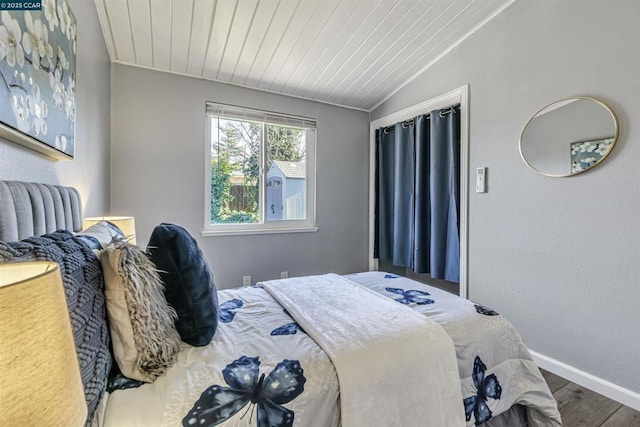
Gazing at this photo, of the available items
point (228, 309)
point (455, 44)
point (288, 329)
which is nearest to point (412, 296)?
point (288, 329)

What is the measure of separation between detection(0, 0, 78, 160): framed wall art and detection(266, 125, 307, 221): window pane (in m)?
1.83

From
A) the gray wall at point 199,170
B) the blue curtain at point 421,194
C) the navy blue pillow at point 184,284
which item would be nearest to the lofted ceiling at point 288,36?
the gray wall at point 199,170

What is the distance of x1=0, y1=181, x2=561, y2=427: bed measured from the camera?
773 millimetres

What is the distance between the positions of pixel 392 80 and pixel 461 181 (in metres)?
1.29

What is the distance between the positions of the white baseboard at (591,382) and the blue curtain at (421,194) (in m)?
0.84

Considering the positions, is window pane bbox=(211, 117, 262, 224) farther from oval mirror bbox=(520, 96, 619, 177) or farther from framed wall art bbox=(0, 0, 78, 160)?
oval mirror bbox=(520, 96, 619, 177)

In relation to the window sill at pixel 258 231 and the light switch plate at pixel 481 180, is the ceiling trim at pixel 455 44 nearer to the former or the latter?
the light switch plate at pixel 481 180

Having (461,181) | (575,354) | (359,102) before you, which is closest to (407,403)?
(575,354)

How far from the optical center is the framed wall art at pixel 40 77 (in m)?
0.87

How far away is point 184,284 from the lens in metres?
1.03

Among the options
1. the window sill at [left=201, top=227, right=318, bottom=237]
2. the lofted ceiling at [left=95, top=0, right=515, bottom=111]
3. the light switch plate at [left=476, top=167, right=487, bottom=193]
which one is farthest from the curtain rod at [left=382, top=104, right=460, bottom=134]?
the window sill at [left=201, top=227, right=318, bottom=237]

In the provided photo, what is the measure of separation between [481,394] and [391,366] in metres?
0.47

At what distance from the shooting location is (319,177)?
3.31 metres

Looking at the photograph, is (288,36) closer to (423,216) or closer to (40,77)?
(40,77)
